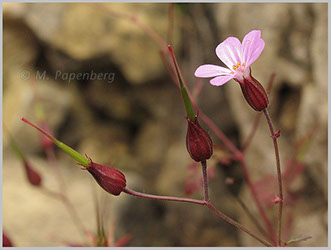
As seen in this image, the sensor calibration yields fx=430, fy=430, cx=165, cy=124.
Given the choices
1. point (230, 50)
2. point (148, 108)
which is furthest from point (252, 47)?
point (148, 108)

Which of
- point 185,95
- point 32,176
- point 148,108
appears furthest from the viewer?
point 148,108

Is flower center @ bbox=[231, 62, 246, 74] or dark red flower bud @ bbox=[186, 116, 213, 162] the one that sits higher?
flower center @ bbox=[231, 62, 246, 74]

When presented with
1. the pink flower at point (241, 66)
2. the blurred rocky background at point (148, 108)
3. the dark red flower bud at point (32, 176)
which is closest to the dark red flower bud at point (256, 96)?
the pink flower at point (241, 66)

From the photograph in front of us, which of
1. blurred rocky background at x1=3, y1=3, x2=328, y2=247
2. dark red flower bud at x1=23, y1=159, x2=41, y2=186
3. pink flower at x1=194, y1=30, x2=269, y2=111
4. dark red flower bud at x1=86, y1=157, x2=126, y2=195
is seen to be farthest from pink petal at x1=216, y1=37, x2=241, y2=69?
blurred rocky background at x1=3, y1=3, x2=328, y2=247

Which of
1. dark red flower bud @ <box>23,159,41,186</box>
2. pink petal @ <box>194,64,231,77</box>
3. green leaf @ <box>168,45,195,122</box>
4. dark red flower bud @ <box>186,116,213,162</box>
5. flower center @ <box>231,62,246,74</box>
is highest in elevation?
flower center @ <box>231,62,246,74</box>

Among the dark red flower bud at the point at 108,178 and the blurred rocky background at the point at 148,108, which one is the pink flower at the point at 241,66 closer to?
the dark red flower bud at the point at 108,178

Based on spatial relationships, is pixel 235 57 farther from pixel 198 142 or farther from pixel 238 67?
pixel 198 142

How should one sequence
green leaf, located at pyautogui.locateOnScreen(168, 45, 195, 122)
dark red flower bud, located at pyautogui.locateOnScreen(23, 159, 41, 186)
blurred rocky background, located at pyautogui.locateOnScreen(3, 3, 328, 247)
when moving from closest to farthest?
green leaf, located at pyautogui.locateOnScreen(168, 45, 195, 122) → dark red flower bud, located at pyautogui.locateOnScreen(23, 159, 41, 186) → blurred rocky background, located at pyautogui.locateOnScreen(3, 3, 328, 247)

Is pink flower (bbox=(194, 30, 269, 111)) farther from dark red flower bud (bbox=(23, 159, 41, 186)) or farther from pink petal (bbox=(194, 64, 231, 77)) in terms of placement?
dark red flower bud (bbox=(23, 159, 41, 186))
